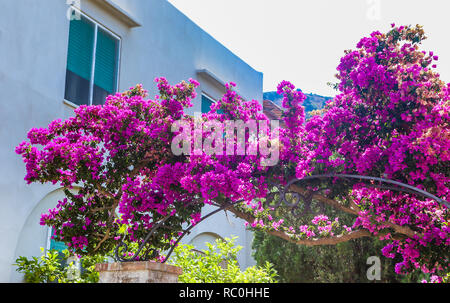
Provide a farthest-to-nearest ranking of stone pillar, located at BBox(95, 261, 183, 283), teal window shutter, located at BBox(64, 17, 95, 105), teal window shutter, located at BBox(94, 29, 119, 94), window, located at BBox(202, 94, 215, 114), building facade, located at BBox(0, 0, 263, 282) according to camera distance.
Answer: window, located at BBox(202, 94, 215, 114), teal window shutter, located at BBox(94, 29, 119, 94), teal window shutter, located at BBox(64, 17, 95, 105), building facade, located at BBox(0, 0, 263, 282), stone pillar, located at BBox(95, 261, 183, 283)

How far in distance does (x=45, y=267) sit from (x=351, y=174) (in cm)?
479

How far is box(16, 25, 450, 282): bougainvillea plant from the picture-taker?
5.55m

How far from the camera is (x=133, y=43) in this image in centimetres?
1059

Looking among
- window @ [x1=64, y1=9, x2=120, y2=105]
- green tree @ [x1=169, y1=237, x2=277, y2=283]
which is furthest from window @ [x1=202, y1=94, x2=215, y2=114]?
green tree @ [x1=169, y1=237, x2=277, y2=283]

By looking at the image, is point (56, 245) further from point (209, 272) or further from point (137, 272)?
point (137, 272)

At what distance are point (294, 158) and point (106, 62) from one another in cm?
542

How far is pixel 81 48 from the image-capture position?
9367mm

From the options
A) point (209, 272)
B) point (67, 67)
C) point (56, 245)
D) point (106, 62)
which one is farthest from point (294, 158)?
point (106, 62)

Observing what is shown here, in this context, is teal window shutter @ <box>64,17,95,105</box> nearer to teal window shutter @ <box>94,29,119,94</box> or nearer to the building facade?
the building facade

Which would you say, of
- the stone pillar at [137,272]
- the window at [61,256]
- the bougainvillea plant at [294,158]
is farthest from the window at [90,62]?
the stone pillar at [137,272]

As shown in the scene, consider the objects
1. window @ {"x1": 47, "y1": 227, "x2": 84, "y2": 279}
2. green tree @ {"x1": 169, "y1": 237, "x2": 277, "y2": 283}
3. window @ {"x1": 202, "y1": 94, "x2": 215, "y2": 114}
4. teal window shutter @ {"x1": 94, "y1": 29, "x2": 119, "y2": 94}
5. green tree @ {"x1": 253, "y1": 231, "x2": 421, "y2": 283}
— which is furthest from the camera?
window @ {"x1": 202, "y1": 94, "x2": 215, "y2": 114}
